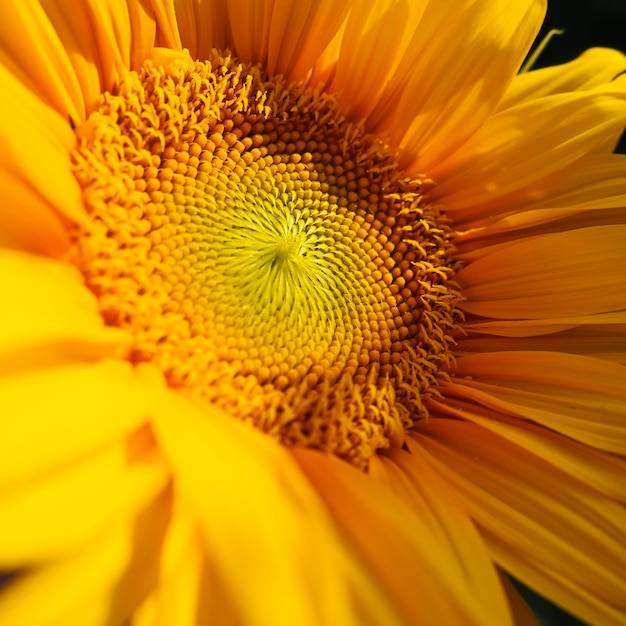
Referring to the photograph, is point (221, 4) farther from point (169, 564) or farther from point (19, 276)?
point (169, 564)

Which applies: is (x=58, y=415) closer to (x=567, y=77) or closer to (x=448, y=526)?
(x=448, y=526)

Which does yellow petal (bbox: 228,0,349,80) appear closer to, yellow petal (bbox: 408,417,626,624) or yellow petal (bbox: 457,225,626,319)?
yellow petal (bbox: 457,225,626,319)

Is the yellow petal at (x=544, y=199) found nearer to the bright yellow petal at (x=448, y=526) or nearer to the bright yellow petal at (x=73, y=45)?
the bright yellow petal at (x=448, y=526)

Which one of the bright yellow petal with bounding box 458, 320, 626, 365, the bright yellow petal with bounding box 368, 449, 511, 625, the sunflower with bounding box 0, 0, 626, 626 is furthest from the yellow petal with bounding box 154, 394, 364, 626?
the bright yellow petal with bounding box 458, 320, 626, 365

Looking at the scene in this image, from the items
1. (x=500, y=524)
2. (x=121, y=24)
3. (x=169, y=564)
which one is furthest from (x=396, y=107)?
(x=169, y=564)

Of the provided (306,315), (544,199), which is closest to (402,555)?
(306,315)

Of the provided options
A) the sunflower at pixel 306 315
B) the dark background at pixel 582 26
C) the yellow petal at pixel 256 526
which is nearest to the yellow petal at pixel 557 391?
the sunflower at pixel 306 315
